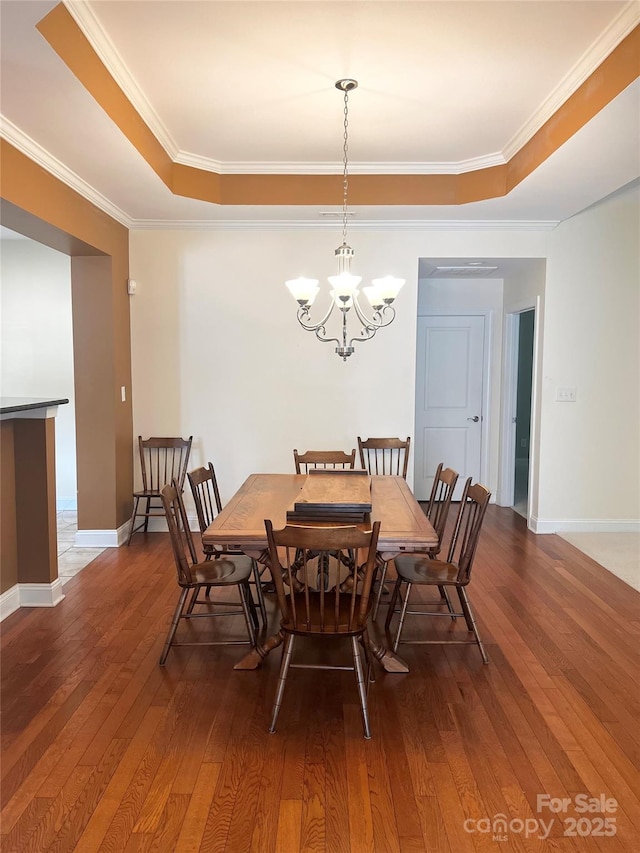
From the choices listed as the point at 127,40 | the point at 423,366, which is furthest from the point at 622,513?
the point at 127,40

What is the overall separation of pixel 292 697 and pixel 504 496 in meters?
4.19

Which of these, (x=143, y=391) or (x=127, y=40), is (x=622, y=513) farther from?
(x=127, y=40)

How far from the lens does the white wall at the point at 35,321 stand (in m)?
5.84

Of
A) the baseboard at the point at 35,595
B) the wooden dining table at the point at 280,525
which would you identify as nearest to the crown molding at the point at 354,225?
the wooden dining table at the point at 280,525

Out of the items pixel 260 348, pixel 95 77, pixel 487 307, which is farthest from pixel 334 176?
pixel 487 307

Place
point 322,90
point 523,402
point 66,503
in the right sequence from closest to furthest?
point 322,90
point 66,503
point 523,402

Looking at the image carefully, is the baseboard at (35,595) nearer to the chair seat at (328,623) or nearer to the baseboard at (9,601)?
the baseboard at (9,601)

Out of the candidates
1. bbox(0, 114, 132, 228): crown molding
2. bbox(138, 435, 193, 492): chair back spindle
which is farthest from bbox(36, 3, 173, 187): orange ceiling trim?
bbox(138, 435, 193, 492): chair back spindle

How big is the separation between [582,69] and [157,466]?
4154 millimetres

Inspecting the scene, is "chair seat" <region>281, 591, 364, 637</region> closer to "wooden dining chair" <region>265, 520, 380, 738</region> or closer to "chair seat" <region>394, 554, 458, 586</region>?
"wooden dining chair" <region>265, 520, 380, 738</region>

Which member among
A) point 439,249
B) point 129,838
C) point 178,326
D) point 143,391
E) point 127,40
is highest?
point 127,40

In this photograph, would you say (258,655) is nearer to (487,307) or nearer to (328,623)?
(328,623)

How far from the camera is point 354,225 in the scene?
4914 millimetres

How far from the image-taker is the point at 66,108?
2762 mm
